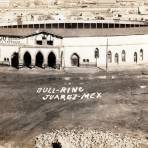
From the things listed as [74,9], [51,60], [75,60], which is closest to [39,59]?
[51,60]

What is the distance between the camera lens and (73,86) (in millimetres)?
75312

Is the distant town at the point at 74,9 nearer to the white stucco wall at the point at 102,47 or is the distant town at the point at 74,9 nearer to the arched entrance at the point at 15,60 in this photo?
the white stucco wall at the point at 102,47

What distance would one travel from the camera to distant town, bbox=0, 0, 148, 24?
460 ft

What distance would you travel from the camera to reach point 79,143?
51.2 m

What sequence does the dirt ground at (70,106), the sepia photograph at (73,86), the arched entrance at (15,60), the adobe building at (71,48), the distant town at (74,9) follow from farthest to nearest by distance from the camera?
1. the distant town at (74,9)
2. the arched entrance at (15,60)
3. the adobe building at (71,48)
4. the dirt ground at (70,106)
5. the sepia photograph at (73,86)

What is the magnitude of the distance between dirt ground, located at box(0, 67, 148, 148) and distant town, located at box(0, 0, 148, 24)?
191 feet

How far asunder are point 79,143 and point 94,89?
23569mm

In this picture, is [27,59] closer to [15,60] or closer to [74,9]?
[15,60]

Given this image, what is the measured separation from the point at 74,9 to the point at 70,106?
8478 cm

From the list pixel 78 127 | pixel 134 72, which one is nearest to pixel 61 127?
pixel 78 127

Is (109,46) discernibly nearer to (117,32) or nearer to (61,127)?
(117,32)

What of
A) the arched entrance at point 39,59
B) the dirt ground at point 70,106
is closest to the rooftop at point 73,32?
the arched entrance at point 39,59

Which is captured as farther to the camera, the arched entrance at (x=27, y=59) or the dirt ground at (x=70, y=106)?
the arched entrance at (x=27, y=59)

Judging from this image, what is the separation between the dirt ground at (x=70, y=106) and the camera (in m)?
57.8
